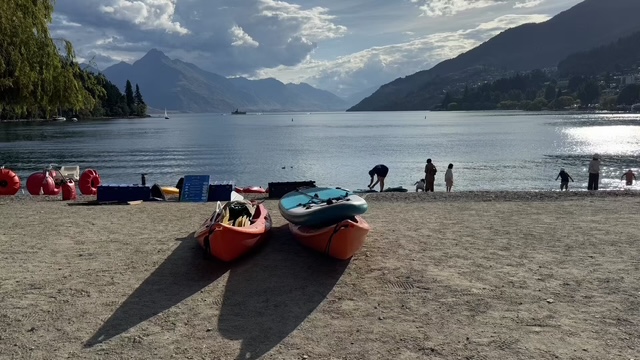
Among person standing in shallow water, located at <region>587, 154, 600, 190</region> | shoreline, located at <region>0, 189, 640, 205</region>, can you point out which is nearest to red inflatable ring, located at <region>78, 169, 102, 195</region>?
shoreline, located at <region>0, 189, 640, 205</region>

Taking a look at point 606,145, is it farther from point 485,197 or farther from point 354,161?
point 485,197

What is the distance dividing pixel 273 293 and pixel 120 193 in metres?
12.5

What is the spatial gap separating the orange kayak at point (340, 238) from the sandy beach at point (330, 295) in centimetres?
38

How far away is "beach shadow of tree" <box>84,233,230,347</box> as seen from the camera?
7586mm

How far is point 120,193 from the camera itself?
1905 centimetres

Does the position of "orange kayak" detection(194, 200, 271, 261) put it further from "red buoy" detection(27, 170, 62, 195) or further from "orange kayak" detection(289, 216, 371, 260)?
"red buoy" detection(27, 170, 62, 195)

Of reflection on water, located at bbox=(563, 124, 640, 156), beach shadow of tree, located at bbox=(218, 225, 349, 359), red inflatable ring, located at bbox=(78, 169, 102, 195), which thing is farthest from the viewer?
reflection on water, located at bbox=(563, 124, 640, 156)

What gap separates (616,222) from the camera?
44.4 feet

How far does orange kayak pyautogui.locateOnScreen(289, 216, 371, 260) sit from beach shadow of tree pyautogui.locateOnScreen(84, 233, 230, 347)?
1.97m

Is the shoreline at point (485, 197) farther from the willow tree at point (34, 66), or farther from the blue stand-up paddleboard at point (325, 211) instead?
the blue stand-up paddleboard at point (325, 211)

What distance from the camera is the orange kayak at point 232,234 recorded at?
9.68 m

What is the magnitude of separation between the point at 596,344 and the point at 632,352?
42cm

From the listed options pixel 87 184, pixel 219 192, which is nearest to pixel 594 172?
pixel 219 192

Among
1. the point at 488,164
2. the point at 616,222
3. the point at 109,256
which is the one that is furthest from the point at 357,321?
the point at 488,164
